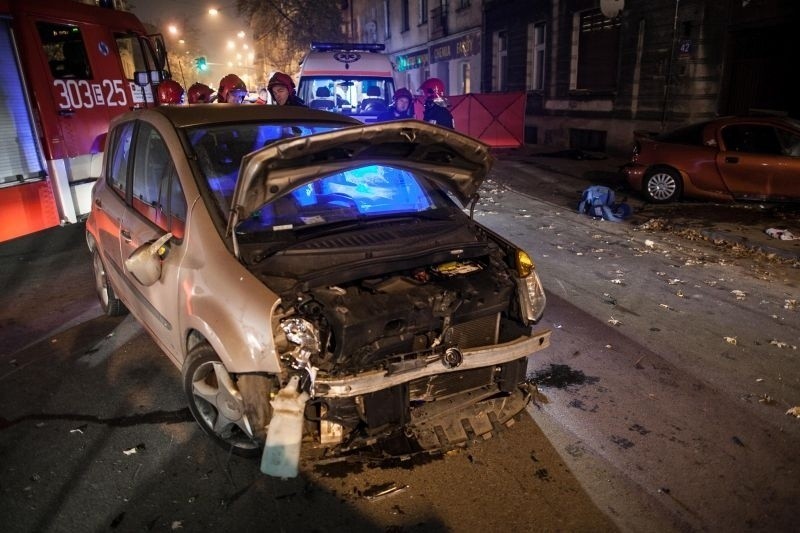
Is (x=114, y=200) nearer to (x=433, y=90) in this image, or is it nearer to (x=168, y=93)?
(x=168, y=93)

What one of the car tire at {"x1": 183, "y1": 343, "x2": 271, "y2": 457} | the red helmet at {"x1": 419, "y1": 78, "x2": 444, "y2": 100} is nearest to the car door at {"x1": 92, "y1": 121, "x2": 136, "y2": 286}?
the car tire at {"x1": 183, "y1": 343, "x2": 271, "y2": 457}

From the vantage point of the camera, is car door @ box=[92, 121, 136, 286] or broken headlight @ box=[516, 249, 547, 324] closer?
broken headlight @ box=[516, 249, 547, 324]

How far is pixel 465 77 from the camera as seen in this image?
2653cm

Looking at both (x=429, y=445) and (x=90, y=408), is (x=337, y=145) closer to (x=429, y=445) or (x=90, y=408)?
(x=429, y=445)

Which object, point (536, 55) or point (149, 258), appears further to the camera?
point (536, 55)

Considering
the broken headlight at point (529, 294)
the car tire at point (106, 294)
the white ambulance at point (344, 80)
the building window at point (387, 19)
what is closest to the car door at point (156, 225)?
the car tire at point (106, 294)

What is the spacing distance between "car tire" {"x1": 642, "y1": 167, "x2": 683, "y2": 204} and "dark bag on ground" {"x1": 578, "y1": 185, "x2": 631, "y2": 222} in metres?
0.92

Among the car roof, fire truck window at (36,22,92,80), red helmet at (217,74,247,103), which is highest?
fire truck window at (36,22,92,80)

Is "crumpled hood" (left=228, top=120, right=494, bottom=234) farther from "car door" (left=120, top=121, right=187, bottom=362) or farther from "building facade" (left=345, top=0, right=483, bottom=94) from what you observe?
"building facade" (left=345, top=0, right=483, bottom=94)

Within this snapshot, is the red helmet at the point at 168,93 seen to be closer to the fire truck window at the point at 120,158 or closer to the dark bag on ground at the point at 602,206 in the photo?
the fire truck window at the point at 120,158

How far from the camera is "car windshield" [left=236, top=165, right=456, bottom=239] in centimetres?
317

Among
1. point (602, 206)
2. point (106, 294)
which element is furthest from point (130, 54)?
point (602, 206)

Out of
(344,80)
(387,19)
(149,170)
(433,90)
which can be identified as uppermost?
(387,19)

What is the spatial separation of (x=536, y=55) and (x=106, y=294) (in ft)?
A: 62.3
